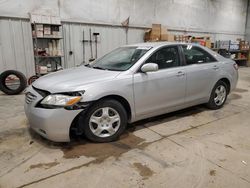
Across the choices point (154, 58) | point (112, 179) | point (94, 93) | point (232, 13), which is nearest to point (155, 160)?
point (112, 179)

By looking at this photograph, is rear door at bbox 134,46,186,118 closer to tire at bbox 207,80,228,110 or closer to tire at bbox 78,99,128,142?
tire at bbox 78,99,128,142

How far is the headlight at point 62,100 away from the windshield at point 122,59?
840 millimetres

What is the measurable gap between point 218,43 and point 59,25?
8152mm

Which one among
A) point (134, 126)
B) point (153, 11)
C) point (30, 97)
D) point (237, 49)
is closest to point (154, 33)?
point (153, 11)

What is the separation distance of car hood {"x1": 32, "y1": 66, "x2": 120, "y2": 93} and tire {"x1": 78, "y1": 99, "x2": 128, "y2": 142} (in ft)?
0.97

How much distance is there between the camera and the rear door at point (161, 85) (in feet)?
9.79

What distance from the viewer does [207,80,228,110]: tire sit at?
4.02m

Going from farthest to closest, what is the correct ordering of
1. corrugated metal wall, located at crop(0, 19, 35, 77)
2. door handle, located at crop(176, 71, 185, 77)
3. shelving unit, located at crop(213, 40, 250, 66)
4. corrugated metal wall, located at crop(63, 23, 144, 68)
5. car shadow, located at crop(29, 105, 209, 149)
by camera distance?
shelving unit, located at crop(213, 40, 250, 66) < corrugated metal wall, located at crop(63, 23, 144, 68) < corrugated metal wall, located at crop(0, 19, 35, 77) < door handle, located at crop(176, 71, 185, 77) < car shadow, located at crop(29, 105, 209, 149)

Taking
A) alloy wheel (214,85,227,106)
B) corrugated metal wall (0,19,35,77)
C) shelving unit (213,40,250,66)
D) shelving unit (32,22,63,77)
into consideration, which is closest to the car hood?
alloy wheel (214,85,227,106)

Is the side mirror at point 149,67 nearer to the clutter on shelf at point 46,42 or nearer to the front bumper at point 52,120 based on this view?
the front bumper at point 52,120

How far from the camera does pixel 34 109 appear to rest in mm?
2578

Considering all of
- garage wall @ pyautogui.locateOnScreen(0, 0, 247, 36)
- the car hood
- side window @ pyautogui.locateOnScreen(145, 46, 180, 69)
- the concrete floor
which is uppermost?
garage wall @ pyautogui.locateOnScreen(0, 0, 247, 36)

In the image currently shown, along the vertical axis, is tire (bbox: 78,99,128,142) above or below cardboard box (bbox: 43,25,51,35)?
below

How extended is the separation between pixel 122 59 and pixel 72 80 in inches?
38.5
